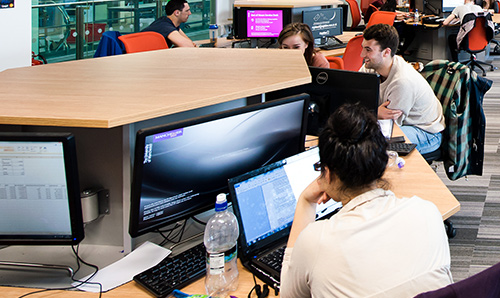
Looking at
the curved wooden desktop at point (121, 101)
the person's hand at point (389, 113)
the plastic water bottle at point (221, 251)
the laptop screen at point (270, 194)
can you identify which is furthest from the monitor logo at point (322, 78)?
the plastic water bottle at point (221, 251)

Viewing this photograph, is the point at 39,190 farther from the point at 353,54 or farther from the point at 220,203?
the point at 353,54

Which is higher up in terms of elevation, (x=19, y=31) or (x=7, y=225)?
(x=19, y=31)

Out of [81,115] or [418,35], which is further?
[418,35]

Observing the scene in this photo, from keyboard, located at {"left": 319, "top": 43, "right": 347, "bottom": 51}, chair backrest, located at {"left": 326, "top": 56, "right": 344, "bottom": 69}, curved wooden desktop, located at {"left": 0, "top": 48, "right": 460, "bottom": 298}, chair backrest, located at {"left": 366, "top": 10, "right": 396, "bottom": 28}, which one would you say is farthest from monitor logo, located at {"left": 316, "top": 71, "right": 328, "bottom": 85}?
chair backrest, located at {"left": 366, "top": 10, "right": 396, "bottom": 28}

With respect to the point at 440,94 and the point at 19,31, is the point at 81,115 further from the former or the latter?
the point at 19,31

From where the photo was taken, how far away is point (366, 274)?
1361 mm

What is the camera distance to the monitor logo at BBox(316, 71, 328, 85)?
2.92 m

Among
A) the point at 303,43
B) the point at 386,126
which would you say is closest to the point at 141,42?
the point at 303,43

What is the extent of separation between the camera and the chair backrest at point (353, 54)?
528 centimetres

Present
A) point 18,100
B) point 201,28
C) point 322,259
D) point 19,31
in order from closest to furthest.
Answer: point 322,259 → point 18,100 → point 19,31 → point 201,28

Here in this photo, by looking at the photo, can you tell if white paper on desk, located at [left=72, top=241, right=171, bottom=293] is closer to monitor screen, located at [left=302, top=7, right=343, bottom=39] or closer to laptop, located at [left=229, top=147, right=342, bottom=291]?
→ laptop, located at [left=229, top=147, right=342, bottom=291]

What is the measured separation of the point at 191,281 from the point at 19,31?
3902mm

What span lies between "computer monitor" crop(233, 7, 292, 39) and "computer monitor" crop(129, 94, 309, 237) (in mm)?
4023

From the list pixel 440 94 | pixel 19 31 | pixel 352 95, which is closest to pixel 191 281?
pixel 352 95
